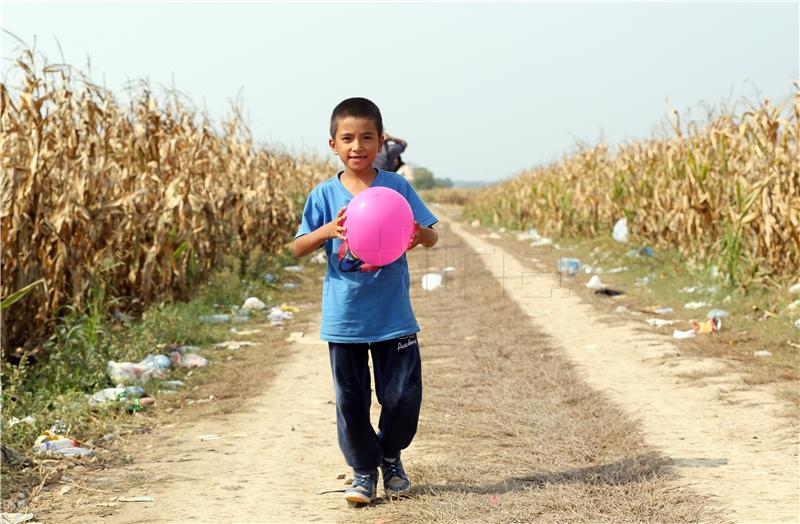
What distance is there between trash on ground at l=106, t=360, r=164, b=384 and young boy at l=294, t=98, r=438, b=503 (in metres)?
3.03

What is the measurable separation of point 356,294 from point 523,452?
1.44 m

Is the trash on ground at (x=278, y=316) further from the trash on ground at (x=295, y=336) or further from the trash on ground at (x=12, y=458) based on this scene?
the trash on ground at (x=12, y=458)

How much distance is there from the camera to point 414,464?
478cm

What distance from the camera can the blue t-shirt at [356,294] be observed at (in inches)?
163

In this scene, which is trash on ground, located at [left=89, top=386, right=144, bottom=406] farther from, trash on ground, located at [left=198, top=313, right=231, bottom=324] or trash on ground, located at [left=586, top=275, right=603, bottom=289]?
trash on ground, located at [left=586, top=275, right=603, bottom=289]

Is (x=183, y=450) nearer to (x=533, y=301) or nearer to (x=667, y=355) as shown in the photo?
(x=667, y=355)

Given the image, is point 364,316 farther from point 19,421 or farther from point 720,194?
point 720,194

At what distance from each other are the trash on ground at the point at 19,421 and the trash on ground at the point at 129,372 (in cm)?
113

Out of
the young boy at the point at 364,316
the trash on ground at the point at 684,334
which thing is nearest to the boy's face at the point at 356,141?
the young boy at the point at 364,316

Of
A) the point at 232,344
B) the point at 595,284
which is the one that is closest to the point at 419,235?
the point at 232,344

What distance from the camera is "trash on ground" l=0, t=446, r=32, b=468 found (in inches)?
190

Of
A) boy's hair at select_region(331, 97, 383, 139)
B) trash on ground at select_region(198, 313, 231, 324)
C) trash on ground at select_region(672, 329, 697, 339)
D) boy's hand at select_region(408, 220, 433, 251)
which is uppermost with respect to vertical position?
boy's hair at select_region(331, 97, 383, 139)

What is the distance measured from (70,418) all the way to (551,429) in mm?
2864

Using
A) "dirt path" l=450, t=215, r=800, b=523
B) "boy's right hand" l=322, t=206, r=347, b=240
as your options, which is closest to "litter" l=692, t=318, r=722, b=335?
"dirt path" l=450, t=215, r=800, b=523
